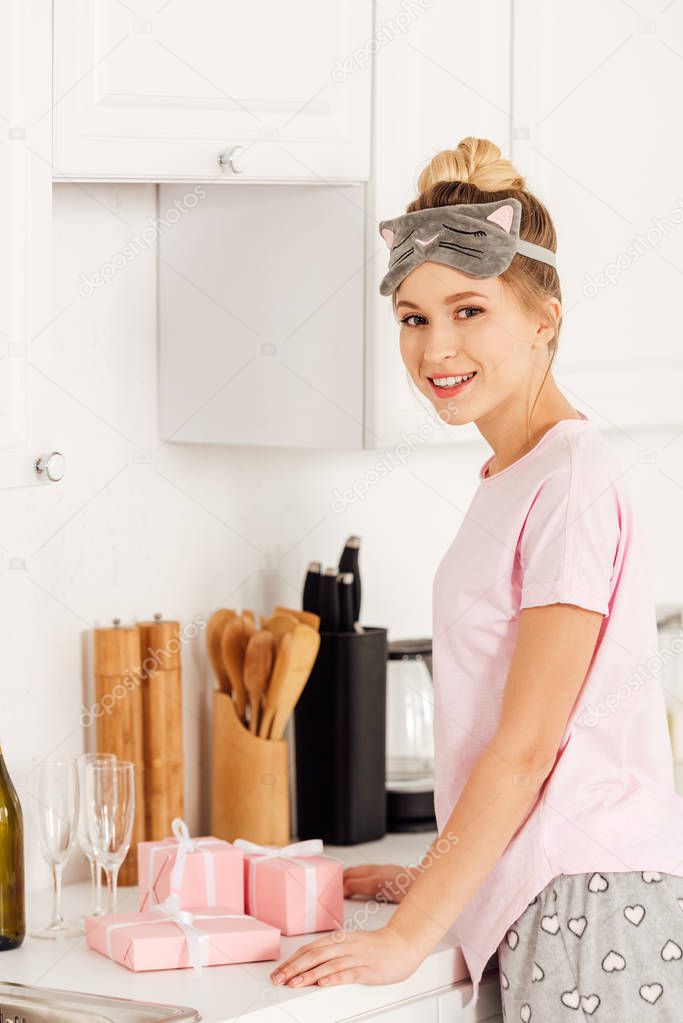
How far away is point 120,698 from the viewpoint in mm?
Answer: 1707

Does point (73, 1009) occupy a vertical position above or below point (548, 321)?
below

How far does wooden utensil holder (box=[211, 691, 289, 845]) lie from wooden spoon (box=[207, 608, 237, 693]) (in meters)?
0.03

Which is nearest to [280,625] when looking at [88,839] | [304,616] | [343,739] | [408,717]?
[304,616]

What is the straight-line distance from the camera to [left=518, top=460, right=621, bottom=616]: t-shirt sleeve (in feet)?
4.27

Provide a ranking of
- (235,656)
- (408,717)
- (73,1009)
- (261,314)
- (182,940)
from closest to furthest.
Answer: (73,1009) → (182,940) → (261,314) → (235,656) → (408,717)

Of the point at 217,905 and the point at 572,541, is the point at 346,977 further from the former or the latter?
the point at 572,541

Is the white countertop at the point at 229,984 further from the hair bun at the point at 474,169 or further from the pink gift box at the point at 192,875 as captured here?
the hair bun at the point at 474,169

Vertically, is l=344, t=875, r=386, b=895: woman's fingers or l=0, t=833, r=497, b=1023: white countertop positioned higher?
l=344, t=875, r=386, b=895: woman's fingers

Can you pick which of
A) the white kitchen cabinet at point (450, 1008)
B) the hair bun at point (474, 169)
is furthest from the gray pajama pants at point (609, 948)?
the hair bun at point (474, 169)

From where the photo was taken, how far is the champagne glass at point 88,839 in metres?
1.53

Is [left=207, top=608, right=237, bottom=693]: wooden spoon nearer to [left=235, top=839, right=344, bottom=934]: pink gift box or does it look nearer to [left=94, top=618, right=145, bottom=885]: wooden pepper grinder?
[left=94, top=618, right=145, bottom=885]: wooden pepper grinder

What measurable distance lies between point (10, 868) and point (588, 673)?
2.08 ft

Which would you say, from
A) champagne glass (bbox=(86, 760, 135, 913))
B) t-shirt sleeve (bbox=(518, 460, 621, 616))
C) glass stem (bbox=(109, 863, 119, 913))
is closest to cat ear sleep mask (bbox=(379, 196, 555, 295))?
t-shirt sleeve (bbox=(518, 460, 621, 616))

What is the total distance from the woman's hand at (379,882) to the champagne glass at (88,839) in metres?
0.29
